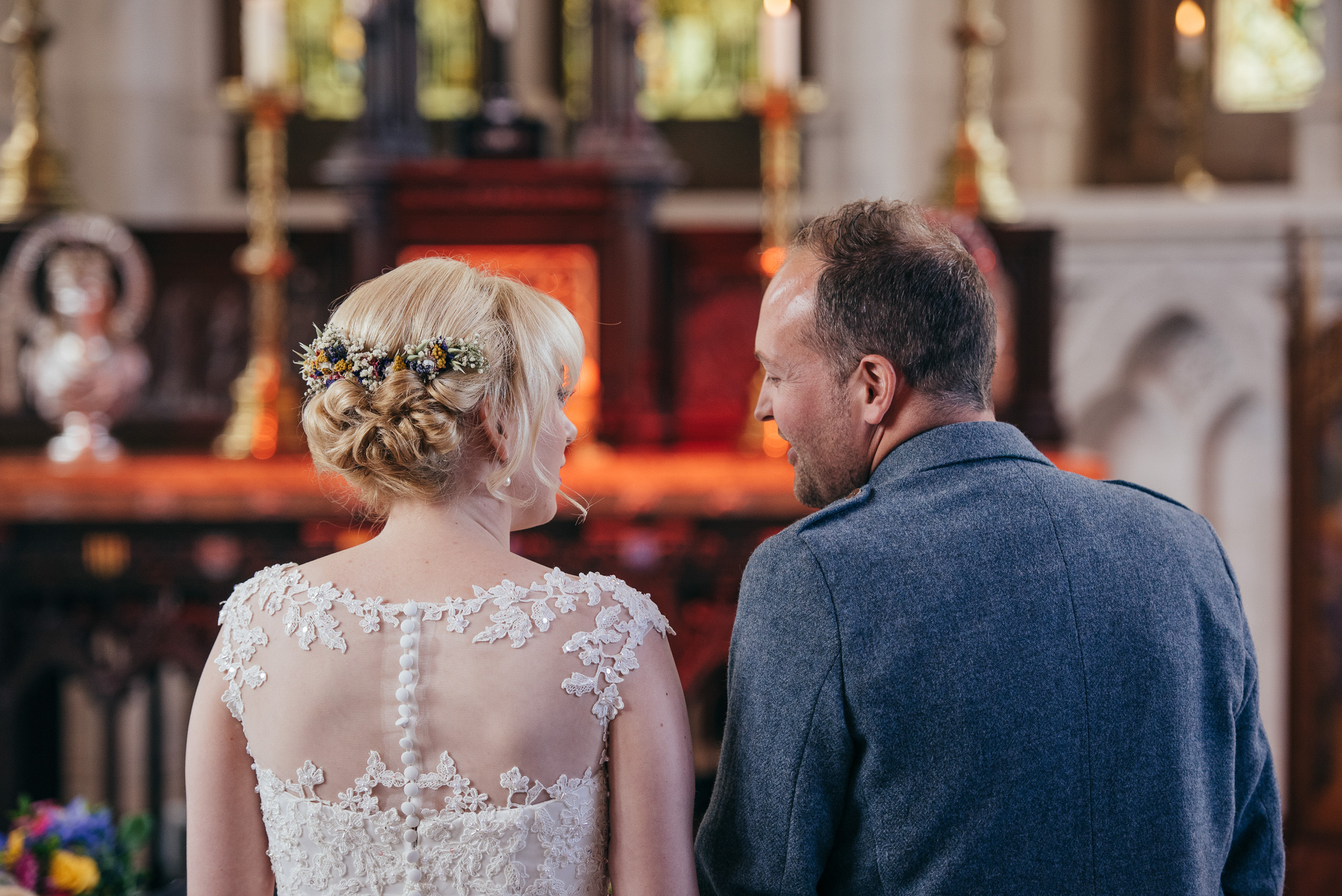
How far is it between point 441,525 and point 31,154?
4.21 m

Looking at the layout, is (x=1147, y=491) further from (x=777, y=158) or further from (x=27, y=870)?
(x=777, y=158)

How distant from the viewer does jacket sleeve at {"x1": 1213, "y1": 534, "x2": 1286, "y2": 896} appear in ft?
4.81

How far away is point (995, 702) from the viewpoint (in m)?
1.25

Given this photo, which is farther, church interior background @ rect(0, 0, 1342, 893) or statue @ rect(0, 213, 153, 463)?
statue @ rect(0, 213, 153, 463)

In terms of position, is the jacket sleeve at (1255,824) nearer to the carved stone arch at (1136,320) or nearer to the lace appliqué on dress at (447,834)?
the lace appliqué on dress at (447,834)

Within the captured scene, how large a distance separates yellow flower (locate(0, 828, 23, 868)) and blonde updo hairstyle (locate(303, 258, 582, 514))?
133 cm

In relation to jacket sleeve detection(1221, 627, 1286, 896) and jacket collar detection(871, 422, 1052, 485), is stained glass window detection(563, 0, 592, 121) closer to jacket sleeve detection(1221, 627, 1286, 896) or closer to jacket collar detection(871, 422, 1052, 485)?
jacket collar detection(871, 422, 1052, 485)

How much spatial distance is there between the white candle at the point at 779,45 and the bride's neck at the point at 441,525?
3.16 meters

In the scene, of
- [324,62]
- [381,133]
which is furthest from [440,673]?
[324,62]

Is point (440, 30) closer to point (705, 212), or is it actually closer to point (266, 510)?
point (705, 212)

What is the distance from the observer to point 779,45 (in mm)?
4262

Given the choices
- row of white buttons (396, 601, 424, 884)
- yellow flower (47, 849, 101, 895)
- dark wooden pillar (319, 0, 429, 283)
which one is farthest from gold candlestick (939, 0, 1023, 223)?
row of white buttons (396, 601, 424, 884)

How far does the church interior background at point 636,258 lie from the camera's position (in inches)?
141

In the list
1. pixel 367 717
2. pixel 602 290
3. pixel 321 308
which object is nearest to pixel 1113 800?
pixel 367 717
